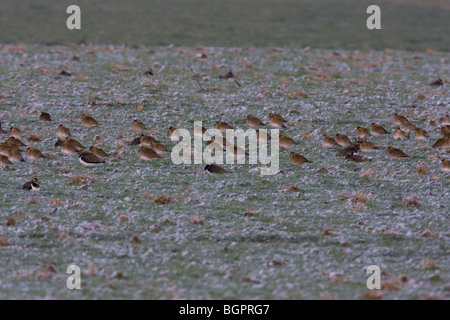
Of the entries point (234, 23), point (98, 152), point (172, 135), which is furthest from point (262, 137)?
point (234, 23)

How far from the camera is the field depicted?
9711 millimetres

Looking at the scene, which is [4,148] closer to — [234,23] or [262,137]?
[262,137]

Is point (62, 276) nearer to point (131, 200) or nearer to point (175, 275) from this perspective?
point (175, 275)

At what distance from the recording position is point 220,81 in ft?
71.2

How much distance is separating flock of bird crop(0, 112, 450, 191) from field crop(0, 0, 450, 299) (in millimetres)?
206

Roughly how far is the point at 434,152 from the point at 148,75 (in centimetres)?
992

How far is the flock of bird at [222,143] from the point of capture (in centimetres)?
1455

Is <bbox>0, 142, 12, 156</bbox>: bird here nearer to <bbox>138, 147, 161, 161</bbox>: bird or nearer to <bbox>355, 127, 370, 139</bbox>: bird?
<bbox>138, 147, 161, 161</bbox>: bird

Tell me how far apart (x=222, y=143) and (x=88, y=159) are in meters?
2.92

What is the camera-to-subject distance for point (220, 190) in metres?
13.3

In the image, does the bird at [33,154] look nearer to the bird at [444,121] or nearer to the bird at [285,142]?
the bird at [285,142]

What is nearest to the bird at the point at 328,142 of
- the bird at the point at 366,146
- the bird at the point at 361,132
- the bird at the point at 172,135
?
the bird at the point at 366,146


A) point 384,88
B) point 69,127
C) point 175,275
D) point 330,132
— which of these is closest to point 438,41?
point 384,88

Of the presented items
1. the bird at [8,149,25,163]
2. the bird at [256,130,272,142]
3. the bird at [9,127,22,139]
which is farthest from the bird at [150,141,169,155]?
the bird at [9,127,22,139]
